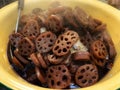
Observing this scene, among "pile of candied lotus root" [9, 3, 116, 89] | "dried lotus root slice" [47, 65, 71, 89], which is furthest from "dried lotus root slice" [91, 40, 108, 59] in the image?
"dried lotus root slice" [47, 65, 71, 89]

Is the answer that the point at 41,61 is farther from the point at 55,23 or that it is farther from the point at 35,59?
the point at 55,23

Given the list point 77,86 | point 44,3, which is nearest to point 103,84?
point 77,86

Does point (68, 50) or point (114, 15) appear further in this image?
point (114, 15)

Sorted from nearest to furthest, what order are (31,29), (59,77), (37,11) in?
1. (59,77)
2. (31,29)
3. (37,11)

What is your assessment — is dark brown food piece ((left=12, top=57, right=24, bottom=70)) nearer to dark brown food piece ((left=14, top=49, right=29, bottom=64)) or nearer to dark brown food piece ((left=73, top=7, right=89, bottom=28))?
dark brown food piece ((left=14, top=49, right=29, bottom=64))

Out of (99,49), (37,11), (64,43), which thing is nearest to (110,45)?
(99,49)

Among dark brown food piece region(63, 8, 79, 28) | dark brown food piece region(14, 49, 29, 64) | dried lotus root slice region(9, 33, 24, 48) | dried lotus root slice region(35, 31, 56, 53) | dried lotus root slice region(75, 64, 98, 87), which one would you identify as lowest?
dried lotus root slice region(75, 64, 98, 87)

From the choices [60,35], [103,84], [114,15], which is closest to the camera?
[103,84]

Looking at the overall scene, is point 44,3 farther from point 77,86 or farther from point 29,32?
point 77,86
